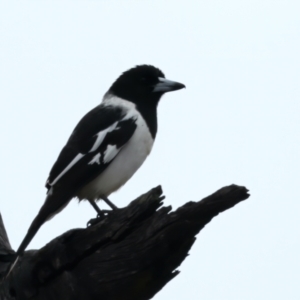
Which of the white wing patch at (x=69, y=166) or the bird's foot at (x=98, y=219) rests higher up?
the white wing patch at (x=69, y=166)

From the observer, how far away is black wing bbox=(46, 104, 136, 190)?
499 cm

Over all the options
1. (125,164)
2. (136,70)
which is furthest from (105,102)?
(125,164)

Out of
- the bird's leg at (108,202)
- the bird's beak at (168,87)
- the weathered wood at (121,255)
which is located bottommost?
the weathered wood at (121,255)

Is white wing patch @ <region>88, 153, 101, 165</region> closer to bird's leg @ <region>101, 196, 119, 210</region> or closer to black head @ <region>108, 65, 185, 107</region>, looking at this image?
bird's leg @ <region>101, 196, 119, 210</region>

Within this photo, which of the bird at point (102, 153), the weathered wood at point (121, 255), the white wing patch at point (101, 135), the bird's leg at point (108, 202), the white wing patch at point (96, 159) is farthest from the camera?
the bird's leg at point (108, 202)

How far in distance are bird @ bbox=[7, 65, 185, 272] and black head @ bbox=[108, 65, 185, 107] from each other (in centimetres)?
3

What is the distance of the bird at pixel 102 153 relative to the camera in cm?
494

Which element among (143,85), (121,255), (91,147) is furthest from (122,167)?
(121,255)

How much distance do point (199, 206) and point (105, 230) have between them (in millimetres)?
608

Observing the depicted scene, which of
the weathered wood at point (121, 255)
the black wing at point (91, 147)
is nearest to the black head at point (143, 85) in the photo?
the black wing at point (91, 147)

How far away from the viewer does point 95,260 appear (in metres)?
3.77

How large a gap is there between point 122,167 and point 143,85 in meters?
1.03

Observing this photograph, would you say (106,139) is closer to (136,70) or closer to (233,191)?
(136,70)

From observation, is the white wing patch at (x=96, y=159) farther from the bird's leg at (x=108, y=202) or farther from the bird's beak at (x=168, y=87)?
the bird's beak at (x=168, y=87)
